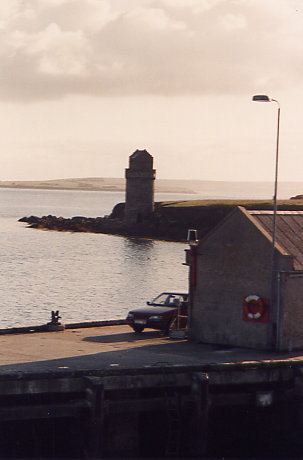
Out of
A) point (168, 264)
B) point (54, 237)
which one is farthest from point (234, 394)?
point (54, 237)

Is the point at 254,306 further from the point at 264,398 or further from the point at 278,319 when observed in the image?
the point at 264,398

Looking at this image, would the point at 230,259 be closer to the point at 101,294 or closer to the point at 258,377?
the point at 258,377

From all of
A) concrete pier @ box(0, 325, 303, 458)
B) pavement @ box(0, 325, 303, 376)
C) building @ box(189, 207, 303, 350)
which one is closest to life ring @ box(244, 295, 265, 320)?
building @ box(189, 207, 303, 350)

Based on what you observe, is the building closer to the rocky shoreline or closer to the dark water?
the dark water

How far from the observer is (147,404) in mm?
25469

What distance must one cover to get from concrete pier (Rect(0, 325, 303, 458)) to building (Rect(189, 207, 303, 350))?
1.70 m

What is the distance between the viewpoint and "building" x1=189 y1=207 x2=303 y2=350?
3105 cm

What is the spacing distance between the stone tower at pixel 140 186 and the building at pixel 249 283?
104747 mm

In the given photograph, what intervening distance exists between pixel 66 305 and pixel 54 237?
3077 inches

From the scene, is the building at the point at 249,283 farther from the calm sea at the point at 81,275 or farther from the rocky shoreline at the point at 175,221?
the rocky shoreline at the point at 175,221

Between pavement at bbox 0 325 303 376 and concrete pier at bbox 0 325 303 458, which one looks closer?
concrete pier at bbox 0 325 303 458

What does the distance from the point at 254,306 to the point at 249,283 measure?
0.92 meters

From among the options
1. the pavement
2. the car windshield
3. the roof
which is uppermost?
the roof

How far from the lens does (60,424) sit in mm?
24859
